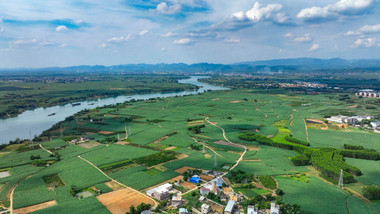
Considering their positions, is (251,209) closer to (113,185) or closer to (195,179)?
(195,179)

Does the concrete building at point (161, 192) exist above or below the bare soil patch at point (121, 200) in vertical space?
above

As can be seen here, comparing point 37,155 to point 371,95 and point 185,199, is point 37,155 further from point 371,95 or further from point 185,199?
point 371,95

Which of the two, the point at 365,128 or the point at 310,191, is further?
the point at 365,128

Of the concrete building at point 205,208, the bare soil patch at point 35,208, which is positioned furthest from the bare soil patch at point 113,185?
the concrete building at point 205,208

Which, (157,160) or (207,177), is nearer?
(207,177)

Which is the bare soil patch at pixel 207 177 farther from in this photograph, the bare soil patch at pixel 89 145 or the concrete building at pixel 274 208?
the bare soil patch at pixel 89 145

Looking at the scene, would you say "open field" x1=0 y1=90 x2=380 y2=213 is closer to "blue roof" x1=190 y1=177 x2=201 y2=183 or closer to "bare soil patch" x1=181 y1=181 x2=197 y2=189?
"bare soil patch" x1=181 y1=181 x2=197 y2=189

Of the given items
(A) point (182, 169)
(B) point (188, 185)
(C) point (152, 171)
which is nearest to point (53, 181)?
(C) point (152, 171)

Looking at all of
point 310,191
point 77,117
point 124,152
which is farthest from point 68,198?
point 77,117
